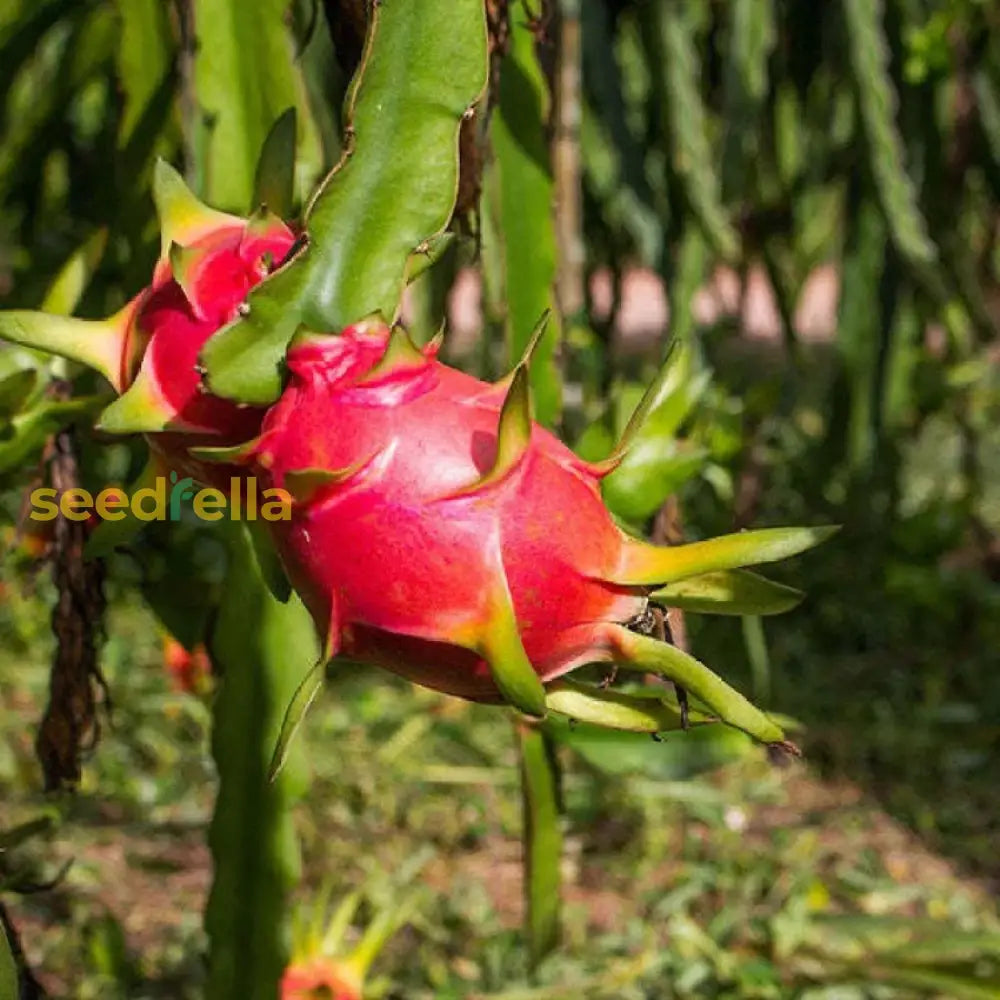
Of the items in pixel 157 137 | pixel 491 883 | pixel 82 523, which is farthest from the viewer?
pixel 491 883

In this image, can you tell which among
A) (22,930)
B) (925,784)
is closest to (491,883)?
(22,930)

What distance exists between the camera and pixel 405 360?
433 millimetres

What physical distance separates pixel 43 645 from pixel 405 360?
1754 millimetres

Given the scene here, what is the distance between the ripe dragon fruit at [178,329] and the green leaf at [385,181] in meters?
0.02

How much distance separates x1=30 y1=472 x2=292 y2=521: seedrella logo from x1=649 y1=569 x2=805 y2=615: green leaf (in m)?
0.12

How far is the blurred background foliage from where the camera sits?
33.2 inches

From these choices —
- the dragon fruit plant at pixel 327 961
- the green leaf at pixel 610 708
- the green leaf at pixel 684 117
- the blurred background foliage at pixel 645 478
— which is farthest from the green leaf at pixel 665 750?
the green leaf at pixel 610 708

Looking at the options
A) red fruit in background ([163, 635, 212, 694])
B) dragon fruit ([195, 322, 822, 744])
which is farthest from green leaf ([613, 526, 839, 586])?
red fruit in background ([163, 635, 212, 694])

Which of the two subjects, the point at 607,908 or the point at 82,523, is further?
the point at 607,908

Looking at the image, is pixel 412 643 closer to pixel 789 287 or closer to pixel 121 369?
pixel 121 369

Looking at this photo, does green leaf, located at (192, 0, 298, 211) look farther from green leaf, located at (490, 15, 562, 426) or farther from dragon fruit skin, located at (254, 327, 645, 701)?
dragon fruit skin, located at (254, 327, 645, 701)

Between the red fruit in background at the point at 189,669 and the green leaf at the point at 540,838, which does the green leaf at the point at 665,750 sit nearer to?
the green leaf at the point at 540,838

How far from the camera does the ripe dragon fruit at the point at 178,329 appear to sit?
46 cm

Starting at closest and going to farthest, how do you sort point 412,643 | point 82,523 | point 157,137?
point 412,643, point 82,523, point 157,137
